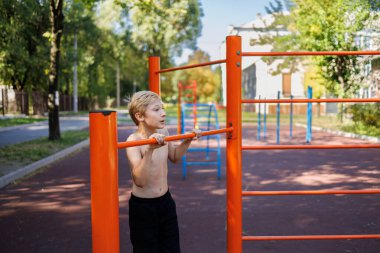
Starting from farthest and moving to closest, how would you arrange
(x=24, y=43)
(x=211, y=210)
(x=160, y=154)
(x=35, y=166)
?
(x=24, y=43)
(x=35, y=166)
(x=211, y=210)
(x=160, y=154)

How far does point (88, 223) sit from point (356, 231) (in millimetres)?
2616

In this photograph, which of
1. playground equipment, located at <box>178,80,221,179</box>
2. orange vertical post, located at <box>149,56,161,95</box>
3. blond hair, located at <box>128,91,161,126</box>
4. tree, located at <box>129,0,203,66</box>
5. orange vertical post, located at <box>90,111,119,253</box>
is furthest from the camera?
tree, located at <box>129,0,203,66</box>

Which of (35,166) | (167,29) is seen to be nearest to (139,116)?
(35,166)

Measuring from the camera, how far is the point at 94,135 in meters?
1.68

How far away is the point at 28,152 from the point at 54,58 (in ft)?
10.0

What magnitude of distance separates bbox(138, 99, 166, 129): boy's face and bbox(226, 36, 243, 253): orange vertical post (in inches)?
19.2

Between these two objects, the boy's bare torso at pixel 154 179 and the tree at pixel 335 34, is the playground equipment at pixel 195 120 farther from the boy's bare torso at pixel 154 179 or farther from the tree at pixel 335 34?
the tree at pixel 335 34

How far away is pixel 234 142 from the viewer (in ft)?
8.66

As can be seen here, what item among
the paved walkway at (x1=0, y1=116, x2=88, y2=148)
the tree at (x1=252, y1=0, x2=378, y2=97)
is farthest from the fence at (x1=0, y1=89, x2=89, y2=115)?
the tree at (x1=252, y1=0, x2=378, y2=97)

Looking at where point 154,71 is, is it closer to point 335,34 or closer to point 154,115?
point 154,115

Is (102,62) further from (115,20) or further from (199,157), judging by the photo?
(199,157)

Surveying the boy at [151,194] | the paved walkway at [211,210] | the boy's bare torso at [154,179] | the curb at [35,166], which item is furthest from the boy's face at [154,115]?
the curb at [35,166]

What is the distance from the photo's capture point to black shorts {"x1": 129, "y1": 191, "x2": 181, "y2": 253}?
7.85 feet

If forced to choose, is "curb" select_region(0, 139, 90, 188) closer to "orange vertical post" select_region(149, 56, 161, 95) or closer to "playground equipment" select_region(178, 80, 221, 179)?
"playground equipment" select_region(178, 80, 221, 179)
